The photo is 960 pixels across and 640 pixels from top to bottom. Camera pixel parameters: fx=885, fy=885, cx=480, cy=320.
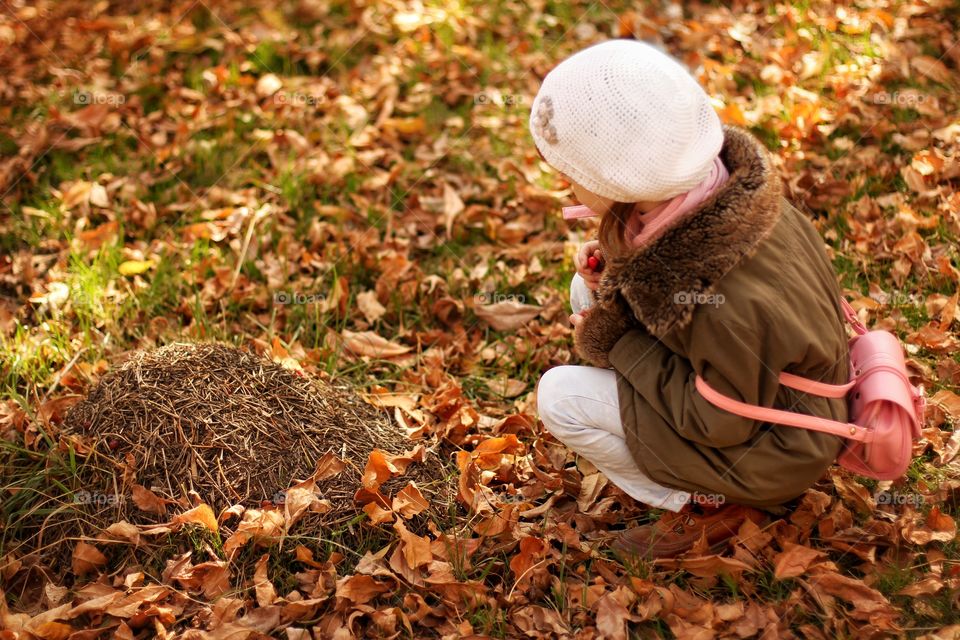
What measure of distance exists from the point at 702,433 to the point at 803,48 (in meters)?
2.86

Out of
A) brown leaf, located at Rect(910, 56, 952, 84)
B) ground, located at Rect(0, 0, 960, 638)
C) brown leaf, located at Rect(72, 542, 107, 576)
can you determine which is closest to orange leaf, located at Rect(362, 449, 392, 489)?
ground, located at Rect(0, 0, 960, 638)

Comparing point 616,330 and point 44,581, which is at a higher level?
point 616,330

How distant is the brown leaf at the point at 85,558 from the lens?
2.35 m

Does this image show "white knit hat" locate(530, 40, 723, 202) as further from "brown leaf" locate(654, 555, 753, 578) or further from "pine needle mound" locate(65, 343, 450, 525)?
"pine needle mound" locate(65, 343, 450, 525)

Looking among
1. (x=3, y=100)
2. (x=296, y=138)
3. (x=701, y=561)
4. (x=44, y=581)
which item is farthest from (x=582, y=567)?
(x=3, y=100)

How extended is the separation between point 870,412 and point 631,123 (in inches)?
34.2

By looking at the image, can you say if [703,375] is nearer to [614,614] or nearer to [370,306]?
[614,614]

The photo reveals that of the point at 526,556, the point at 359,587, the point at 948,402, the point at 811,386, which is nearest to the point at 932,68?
the point at 948,402

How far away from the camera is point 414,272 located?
3443 mm

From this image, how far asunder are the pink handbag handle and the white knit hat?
46 cm

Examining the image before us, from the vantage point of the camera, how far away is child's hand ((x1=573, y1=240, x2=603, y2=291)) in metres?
2.23

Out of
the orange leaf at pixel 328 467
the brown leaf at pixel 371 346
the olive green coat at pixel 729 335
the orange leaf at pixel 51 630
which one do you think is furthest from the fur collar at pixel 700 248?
the orange leaf at pixel 51 630

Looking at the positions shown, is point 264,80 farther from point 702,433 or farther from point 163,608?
point 702,433

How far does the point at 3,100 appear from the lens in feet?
14.9
